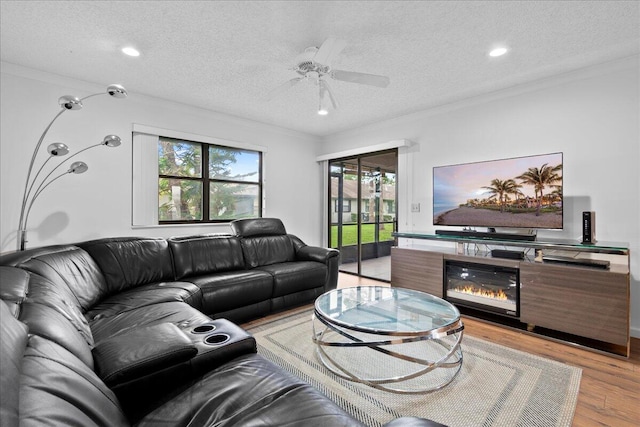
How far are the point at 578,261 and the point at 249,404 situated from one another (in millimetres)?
2922

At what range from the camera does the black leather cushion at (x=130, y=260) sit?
260cm

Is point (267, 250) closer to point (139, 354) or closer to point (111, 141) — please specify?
point (111, 141)

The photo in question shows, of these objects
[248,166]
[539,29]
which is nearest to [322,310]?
[539,29]

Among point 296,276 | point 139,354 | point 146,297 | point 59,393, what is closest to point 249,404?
point 139,354

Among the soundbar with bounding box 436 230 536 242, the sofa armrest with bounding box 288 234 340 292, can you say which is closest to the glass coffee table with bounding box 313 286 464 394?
the sofa armrest with bounding box 288 234 340 292

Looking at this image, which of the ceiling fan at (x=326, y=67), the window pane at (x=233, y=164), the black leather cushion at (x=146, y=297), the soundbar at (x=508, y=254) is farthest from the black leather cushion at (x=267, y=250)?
the soundbar at (x=508, y=254)

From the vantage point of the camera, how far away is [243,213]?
187 inches

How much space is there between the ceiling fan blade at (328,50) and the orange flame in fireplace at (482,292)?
2.72 metres

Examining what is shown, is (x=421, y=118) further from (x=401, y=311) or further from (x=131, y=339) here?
(x=131, y=339)

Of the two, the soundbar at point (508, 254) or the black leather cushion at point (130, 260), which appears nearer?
the black leather cushion at point (130, 260)

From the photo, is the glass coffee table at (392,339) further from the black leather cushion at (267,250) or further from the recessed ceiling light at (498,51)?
the recessed ceiling light at (498,51)

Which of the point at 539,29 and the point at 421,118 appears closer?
the point at 539,29

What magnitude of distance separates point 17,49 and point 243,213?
2.98m

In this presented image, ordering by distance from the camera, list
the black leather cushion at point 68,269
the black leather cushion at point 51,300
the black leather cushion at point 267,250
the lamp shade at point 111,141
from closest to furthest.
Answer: the black leather cushion at point 51,300
the black leather cushion at point 68,269
the lamp shade at point 111,141
the black leather cushion at point 267,250
